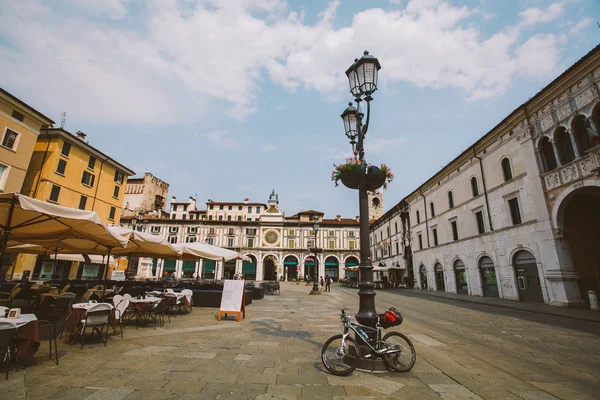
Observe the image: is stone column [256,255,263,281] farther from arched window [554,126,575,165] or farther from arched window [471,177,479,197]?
arched window [554,126,575,165]

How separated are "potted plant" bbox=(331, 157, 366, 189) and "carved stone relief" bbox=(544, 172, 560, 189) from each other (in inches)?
567

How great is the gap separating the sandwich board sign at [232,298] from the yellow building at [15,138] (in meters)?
20.1

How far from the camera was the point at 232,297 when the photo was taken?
9469mm

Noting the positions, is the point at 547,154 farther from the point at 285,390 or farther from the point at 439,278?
the point at 285,390

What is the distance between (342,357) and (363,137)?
4.20 m

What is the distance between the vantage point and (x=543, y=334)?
25.9 ft

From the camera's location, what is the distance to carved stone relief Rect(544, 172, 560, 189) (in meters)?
14.0

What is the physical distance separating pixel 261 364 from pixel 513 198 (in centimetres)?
1874

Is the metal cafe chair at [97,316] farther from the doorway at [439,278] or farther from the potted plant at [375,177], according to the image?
the doorway at [439,278]

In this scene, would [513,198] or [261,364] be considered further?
[513,198]

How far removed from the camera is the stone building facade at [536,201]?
42.7ft

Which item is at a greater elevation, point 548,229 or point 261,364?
point 548,229

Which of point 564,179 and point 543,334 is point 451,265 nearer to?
point 564,179

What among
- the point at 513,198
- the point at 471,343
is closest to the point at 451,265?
the point at 513,198
